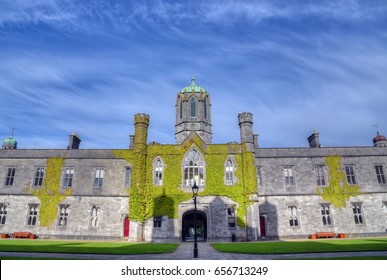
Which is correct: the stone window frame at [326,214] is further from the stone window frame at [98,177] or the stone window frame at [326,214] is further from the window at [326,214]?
the stone window frame at [98,177]

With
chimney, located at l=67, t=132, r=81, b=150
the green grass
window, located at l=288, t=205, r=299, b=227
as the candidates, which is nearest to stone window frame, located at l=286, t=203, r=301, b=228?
window, located at l=288, t=205, r=299, b=227

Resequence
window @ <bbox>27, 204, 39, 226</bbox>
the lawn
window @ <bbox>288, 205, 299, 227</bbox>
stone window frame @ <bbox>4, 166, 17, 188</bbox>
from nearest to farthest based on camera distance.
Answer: the lawn
window @ <bbox>288, 205, 299, 227</bbox>
window @ <bbox>27, 204, 39, 226</bbox>
stone window frame @ <bbox>4, 166, 17, 188</bbox>

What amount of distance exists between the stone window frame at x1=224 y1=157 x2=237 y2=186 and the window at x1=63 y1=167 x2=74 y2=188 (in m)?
17.1

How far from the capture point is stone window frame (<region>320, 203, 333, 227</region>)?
2736cm

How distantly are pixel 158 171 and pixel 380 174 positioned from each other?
24723mm

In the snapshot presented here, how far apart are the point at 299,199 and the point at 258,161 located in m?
5.83

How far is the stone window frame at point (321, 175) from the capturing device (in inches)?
1126

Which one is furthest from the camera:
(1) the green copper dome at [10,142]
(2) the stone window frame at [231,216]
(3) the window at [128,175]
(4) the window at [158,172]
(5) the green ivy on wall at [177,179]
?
(1) the green copper dome at [10,142]

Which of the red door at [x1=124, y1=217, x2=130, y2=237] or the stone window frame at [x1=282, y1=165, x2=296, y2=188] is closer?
the red door at [x1=124, y1=217, x2=130, y2=237]

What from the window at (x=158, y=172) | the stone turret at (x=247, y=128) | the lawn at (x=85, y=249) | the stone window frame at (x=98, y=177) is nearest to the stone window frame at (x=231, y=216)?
the stone turret at (x=247, y=128)

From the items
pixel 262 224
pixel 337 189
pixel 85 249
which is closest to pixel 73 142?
pixel 85 249

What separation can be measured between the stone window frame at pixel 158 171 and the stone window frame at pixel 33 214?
13272 millimetres

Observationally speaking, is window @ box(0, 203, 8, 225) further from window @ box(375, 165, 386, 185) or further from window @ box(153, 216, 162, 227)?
window @ box(375, 165, 386, 185)

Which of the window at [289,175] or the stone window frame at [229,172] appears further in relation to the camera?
the window at [289,175]
